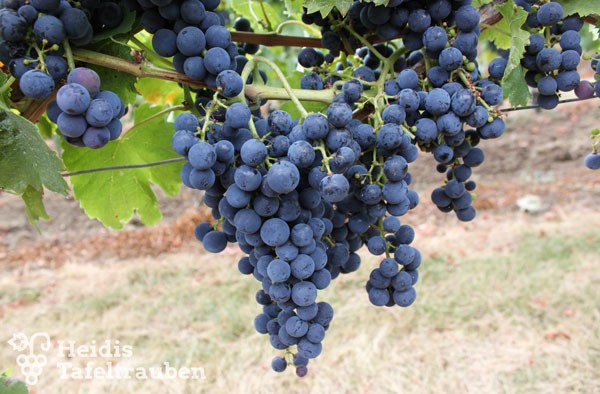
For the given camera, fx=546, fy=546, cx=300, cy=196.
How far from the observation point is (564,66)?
34.4 inches

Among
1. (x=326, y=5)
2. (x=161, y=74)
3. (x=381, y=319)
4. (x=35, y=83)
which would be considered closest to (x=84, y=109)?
(x=35, y=83)

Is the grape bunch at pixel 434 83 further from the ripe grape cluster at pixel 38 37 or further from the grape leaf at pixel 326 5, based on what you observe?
the ripe grape cluster at pixel 38 37

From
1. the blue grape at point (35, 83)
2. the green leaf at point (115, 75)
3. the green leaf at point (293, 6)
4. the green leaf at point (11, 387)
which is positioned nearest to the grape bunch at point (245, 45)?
the green leaf at point (293, 6)

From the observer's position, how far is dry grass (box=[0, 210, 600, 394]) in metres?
2.56

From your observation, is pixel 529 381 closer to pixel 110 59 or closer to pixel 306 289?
pixel 306 289

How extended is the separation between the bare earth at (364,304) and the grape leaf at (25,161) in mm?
1890

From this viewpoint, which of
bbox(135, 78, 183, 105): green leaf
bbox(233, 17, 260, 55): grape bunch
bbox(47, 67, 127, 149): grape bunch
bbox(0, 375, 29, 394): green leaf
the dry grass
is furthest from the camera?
the dry grass

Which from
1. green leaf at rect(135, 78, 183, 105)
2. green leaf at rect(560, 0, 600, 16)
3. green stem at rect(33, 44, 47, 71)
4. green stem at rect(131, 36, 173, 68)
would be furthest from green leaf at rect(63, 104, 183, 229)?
green leaf at rect(560, 0, 600, 16)

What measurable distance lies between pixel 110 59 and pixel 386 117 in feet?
1.28

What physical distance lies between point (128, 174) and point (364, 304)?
2.18 m

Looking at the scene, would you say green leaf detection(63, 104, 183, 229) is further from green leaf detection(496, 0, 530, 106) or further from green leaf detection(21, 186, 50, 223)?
green leaf detection(496, 0, 530, 106)

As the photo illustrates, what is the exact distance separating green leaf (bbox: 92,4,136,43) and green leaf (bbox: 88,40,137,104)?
24 millimetres

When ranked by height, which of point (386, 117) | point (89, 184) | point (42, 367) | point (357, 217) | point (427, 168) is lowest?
point (427, 168)

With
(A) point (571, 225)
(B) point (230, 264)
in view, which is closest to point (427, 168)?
(A) point (571, 225)
